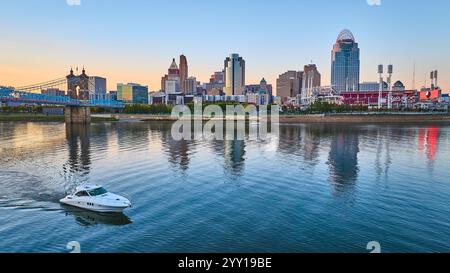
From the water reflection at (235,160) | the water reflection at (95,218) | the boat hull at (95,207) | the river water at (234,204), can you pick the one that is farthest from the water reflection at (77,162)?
the water reflection at (235,160)

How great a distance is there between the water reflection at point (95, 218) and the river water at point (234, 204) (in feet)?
0.28

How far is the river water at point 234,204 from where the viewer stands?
24953 millimetres

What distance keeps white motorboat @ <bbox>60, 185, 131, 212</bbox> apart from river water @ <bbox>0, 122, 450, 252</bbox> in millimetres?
797

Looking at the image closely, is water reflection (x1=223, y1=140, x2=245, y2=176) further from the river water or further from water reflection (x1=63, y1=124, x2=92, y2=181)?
water reflection (x1=63, y1=124, x2=92, y2=181)

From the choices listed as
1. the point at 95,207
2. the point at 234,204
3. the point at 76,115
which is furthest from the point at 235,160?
the point at 76,115

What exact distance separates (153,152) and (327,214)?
48178 mm

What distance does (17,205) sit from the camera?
33312 mm

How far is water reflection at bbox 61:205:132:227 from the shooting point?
28984mm

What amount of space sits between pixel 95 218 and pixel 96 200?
198 cm

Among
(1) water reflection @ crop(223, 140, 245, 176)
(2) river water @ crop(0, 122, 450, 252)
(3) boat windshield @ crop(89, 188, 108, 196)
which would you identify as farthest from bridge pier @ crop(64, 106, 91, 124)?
(3) boat windshield @ crop(89, 188, 108, 196)

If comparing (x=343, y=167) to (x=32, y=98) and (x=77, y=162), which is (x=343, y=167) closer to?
(x=77, y=162)

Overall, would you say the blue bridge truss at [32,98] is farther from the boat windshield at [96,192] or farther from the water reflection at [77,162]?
the boat windshield at [96,192]

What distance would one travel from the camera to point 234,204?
34.7 meters
